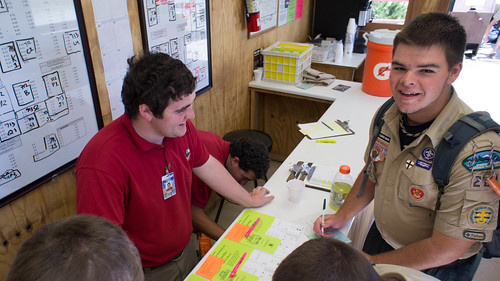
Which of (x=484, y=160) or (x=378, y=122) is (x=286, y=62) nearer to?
(x=378, y=122)

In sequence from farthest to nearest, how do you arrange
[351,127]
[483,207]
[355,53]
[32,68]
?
[355,53]
[351,127]
[32,68]
[483,207]

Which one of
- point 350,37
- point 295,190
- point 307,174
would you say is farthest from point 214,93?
point 350,37

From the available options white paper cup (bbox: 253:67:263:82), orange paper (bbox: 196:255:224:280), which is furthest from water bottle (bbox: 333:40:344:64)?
orange paper (bbox: 196:255:224:280)

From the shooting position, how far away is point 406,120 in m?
1.25

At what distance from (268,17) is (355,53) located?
134 centimetres

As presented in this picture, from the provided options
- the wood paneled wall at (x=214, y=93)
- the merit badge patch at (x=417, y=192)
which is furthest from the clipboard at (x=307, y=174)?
the wood paneled wall at (x=214, y=93)

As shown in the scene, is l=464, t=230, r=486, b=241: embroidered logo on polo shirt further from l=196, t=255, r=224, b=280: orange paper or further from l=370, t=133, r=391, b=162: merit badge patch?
l=196, t=255, r=224, b=280: orange paper

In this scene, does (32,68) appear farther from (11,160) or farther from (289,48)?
(289,48)

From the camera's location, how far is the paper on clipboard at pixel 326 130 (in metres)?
2.23

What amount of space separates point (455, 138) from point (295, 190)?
2.35 ft

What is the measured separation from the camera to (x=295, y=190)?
1545 millimetres

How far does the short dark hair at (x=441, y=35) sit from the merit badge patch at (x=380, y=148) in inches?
14.0

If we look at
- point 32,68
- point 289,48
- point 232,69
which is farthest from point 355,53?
point 32,68

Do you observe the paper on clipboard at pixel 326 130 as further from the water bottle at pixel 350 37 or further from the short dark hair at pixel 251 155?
the water bottle at pixel 350 37
